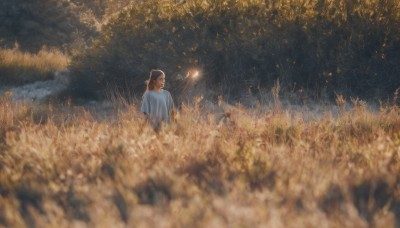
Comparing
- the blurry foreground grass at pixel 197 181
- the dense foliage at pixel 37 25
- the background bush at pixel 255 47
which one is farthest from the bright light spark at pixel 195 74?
the dense foliage at pixel 37 25

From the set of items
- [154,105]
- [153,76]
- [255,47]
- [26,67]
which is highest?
[153,76]

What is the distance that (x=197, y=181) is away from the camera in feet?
20.9

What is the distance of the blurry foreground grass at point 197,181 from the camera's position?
5.14 meters

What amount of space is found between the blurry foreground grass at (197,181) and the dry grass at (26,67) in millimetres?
10627

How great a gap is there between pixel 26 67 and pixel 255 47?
772 cm

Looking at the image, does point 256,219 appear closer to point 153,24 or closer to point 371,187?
point 371,187

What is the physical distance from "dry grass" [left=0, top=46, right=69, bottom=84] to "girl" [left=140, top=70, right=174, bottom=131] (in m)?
9.52

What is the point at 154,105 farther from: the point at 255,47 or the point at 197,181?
the point at 255,47

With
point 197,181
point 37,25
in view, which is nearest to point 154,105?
point 197,181

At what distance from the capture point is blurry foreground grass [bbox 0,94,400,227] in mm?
5142

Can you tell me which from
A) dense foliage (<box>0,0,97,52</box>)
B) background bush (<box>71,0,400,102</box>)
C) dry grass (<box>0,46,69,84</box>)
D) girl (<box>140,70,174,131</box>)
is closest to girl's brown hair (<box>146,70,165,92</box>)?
girl (<box>140,70,174,131</box>)

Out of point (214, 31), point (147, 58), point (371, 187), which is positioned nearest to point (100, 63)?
point (147, 58)

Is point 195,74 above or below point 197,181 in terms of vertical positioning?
below

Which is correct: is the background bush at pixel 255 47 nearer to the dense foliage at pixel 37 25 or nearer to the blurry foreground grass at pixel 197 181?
the blurry foreground grass at pixel 197 181
